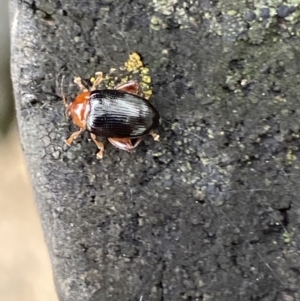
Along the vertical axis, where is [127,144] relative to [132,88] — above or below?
below

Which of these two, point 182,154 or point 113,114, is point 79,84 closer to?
point 113,114

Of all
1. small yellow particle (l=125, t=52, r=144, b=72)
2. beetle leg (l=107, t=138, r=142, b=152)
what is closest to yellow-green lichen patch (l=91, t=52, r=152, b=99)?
small yellow particle (l=125, t=52, r=144, b=72)

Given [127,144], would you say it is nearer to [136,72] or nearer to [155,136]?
[155,136]

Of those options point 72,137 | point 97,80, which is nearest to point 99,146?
point 72,137

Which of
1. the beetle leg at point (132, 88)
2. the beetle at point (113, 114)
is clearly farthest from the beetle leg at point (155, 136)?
the beetle leg at point (132, 88)

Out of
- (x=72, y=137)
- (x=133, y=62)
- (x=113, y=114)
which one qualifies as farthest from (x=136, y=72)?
(x=72, y=137)

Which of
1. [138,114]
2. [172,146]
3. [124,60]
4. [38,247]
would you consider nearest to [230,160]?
[172,146]

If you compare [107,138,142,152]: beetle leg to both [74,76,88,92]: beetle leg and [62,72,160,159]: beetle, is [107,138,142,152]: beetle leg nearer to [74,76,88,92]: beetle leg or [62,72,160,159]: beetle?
[62,72,160,159]: beetle
